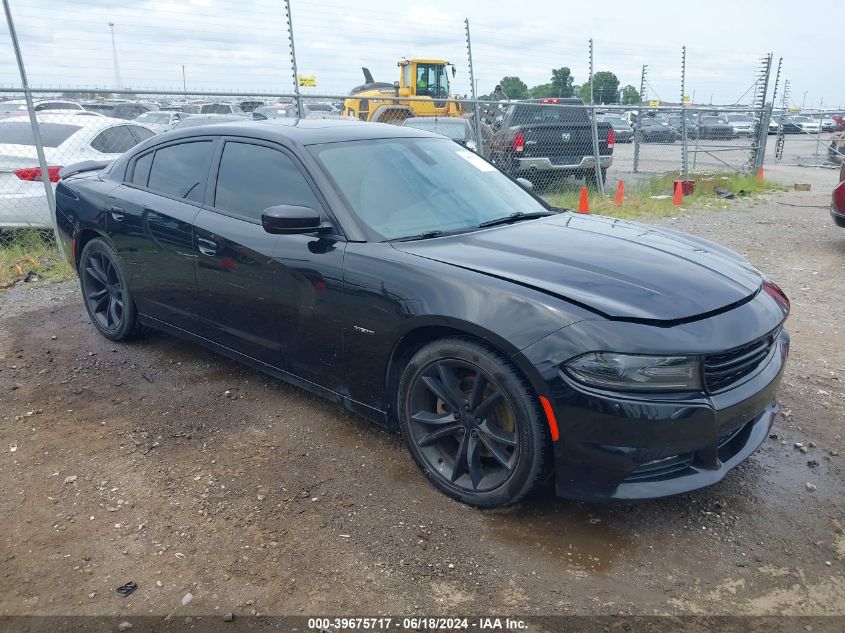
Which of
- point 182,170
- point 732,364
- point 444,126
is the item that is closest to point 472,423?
point 732,364

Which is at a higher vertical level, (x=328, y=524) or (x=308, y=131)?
(x=308, y=131)

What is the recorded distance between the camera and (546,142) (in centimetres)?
1210

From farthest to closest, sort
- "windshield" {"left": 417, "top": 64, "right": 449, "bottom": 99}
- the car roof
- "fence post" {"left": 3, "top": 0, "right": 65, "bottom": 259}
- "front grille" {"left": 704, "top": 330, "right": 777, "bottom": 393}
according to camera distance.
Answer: "windshield" {"left": 417, "top": 64, "right": 449, "bottom": 99} < "fence post" {"left": 3, "top": 0, "right": 65, "bottom": 259} < the car roof < "front grille" {"left": 704, "top": 330, "right": 777, "bottom": 393}

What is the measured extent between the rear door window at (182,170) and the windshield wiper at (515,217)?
167 cm

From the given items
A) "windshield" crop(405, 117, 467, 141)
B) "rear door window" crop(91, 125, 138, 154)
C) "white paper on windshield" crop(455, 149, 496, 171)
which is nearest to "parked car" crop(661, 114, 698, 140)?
"windshield" crop(405, 117, 467, 141)

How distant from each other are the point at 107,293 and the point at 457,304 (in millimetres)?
3265

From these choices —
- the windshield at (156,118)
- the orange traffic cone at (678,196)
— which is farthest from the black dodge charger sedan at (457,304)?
the windshield at (156,118)

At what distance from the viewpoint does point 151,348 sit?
494cm

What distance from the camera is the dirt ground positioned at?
246cm

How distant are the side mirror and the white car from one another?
5.36 metres

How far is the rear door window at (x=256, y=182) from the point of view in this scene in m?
3.55

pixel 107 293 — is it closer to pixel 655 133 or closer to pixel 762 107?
pixel 762 107

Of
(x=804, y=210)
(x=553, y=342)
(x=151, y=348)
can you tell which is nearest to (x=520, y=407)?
(x=553, y=342)

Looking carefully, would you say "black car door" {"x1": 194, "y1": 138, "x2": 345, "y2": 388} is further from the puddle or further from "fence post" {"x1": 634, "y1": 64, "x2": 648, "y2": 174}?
"fence post" {"x1": 634, "y1": 64, "x2": 648, "y2": 174}
